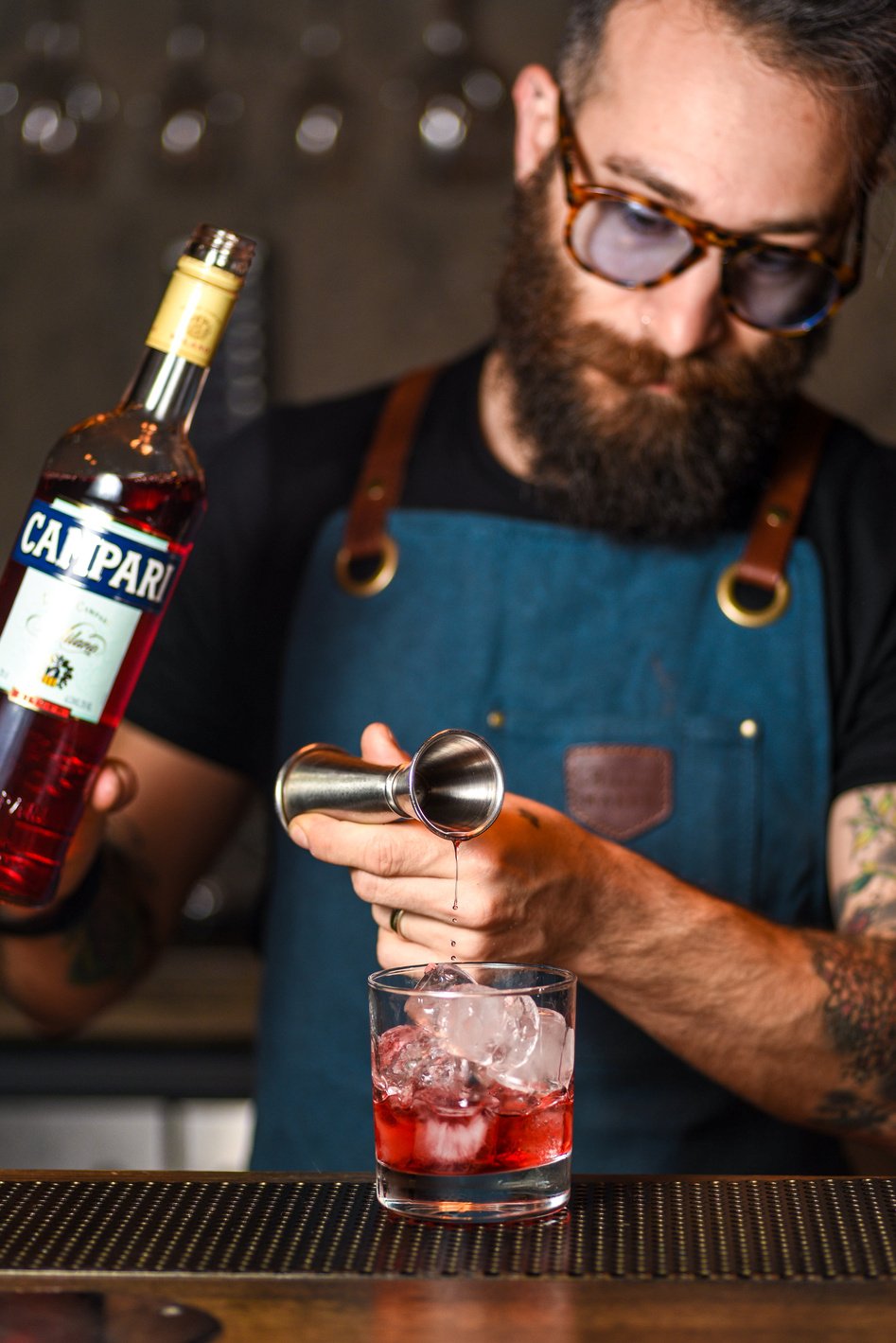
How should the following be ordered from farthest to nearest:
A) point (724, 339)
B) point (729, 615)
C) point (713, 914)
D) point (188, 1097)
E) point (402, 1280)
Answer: point (188, 1097)
point (729, 615)
point (724, 339)
point (713, 914)
point (402, 1280)

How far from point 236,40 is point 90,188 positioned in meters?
0.44

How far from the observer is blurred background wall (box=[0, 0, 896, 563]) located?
3.19 meters

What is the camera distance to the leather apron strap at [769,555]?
1.65 metres

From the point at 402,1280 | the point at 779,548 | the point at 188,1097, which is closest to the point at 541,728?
the point at 779,548

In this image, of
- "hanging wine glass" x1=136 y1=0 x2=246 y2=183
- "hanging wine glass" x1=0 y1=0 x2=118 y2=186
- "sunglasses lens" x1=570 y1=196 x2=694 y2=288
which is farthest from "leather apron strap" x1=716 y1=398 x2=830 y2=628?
"hanging wine glass" x1=0 y1=0 x2=118 y2=186

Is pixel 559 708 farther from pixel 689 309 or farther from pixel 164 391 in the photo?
pixel 164 391

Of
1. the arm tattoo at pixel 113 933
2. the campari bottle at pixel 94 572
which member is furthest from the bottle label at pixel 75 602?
the arm tattoo at pixel 113 933

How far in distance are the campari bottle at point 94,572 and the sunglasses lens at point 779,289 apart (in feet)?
1.78

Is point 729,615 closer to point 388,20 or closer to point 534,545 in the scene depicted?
point 534,545

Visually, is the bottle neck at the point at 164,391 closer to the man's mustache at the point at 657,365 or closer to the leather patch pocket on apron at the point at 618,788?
the man's mustache at the point at 657,365

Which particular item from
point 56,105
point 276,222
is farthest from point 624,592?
point 276,222

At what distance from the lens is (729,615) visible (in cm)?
167

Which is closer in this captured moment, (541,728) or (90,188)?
(541,728)

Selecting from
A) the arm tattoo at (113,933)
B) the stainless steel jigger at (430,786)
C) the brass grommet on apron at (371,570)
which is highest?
the brass grommet on apron at (371,570)
